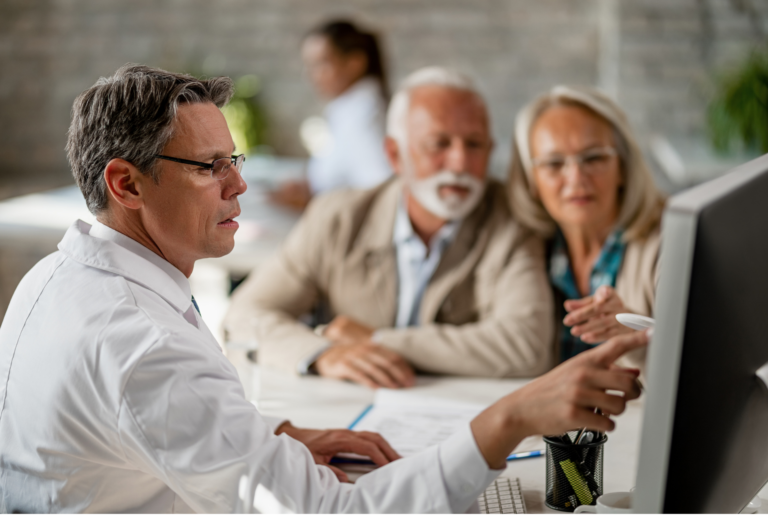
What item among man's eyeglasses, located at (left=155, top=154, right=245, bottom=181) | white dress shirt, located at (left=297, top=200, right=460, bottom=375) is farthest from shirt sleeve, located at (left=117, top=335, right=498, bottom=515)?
white dress shirt, located at (left=297, top=200, right=460, bottom=375)

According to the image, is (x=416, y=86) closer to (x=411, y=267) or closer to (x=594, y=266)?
(x=411, y=267)

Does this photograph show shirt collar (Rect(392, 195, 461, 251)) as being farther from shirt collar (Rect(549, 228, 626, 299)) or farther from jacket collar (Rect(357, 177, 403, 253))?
shirt collar (Rect(549, 228, 626, 299))

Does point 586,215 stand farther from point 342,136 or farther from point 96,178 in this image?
point 342,136

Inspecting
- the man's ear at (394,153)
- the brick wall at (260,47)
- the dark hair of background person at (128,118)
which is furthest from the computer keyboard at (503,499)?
the brick wall at (260,47)

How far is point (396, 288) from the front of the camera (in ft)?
6.73

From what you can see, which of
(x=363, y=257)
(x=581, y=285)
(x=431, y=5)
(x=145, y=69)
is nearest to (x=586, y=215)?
(x=581, y=285)

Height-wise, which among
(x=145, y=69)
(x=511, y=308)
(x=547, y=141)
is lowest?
(x=511, y=308)

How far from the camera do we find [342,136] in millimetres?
3861

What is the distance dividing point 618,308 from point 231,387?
0.61 metres

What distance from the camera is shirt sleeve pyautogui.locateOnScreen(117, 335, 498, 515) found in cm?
85

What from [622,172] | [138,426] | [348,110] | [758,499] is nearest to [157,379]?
[138,426]

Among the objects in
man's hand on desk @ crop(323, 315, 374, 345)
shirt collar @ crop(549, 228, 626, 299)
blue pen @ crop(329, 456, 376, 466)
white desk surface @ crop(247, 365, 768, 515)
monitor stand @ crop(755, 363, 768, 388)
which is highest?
monitor stand @ crop(755, 363, 768, 388)

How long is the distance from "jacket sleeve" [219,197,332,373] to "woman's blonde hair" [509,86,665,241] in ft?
1.71

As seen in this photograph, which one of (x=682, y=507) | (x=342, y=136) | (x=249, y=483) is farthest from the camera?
(x=342, y=136)
